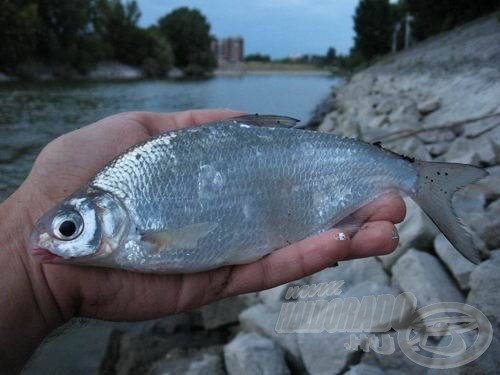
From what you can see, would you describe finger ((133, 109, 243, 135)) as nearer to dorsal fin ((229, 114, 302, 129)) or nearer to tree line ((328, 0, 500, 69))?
dorsal fin ((229, 114, 302, 129))

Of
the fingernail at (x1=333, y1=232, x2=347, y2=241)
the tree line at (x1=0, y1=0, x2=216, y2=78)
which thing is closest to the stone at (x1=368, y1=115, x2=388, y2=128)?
the fingernail at (x1=333, y1=232, x2=347, y2=241)

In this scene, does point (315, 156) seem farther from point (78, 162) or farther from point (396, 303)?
point (396, 303)

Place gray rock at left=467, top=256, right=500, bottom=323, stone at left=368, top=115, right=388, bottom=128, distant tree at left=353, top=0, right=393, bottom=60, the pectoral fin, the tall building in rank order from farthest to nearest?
the tall building, distant tree at left=353, top=0, right=393, bottom=60, stone at left=368, top=115, right=388, bottom=128, gray rock at left=467, top=256, right=500, bottom=323, the pectoral fin

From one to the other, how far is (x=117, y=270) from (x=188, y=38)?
402 feet

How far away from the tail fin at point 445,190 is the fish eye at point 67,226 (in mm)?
2102

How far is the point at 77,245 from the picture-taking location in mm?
2701

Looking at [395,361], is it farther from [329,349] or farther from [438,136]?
[438,136]

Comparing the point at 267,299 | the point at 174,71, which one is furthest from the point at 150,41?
the point at 267,299

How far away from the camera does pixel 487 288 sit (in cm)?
432

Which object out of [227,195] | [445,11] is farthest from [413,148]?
[445,11]

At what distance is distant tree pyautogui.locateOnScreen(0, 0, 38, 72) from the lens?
61000 mm

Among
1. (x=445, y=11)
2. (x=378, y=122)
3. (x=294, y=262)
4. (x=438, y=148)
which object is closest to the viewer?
(x=294, y=262)

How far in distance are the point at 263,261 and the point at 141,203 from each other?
86 cm

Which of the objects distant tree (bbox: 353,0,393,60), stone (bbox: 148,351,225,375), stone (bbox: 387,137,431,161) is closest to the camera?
stone (bbox: 148,351,225,375)
